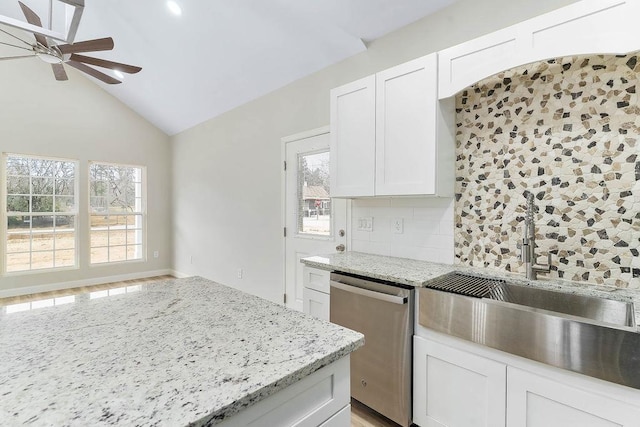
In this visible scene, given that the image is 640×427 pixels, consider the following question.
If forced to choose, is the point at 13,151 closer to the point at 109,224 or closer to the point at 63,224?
the point at 63,224

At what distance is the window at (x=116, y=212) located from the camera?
17.3 ft

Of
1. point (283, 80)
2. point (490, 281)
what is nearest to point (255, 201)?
point (283, 80)

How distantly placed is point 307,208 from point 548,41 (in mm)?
2353

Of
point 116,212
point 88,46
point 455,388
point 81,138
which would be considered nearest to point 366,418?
point 455,388

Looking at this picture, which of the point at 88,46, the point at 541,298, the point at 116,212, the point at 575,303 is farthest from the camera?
the point at 116,212

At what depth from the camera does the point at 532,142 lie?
6.16 feet

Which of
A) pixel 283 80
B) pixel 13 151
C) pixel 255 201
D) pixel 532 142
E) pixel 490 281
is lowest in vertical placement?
pixel 490 281

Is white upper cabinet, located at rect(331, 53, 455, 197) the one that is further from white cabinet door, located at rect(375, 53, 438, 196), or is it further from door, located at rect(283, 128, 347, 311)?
door, located at rect(283, 128, 347, 311)

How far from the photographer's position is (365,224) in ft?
9.07

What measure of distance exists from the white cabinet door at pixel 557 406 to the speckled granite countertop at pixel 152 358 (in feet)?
3.09

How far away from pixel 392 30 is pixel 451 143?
3.73ft

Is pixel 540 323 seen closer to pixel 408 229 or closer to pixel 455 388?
pixel 455 388

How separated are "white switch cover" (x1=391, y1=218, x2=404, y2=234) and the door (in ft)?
1.74

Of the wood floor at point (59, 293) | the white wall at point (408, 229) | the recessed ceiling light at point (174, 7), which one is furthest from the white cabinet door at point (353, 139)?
the wood floor at point (59, 293)
